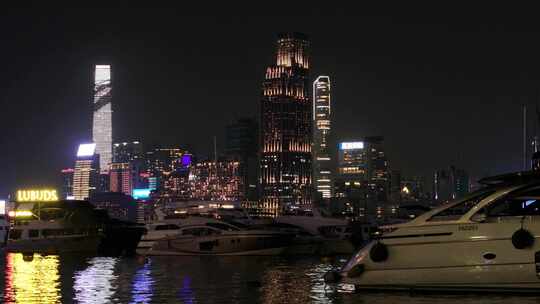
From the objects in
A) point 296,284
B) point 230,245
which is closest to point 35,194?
point 230,245

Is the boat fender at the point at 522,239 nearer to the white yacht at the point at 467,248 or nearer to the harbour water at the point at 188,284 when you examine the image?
the white yacht at the point at 467,248

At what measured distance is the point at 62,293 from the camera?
75.5 feet

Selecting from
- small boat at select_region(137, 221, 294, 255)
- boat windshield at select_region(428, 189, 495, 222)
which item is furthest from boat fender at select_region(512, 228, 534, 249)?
small boat at select_region(137, 221, 294, 255)

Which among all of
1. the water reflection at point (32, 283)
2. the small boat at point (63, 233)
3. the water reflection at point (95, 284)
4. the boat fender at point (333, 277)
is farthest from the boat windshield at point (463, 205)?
the small boat at point (63, 233)

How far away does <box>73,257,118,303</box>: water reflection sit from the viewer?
857 inches

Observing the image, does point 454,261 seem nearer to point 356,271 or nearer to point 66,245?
point 356,271

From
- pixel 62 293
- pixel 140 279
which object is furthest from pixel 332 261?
pixel 62 293

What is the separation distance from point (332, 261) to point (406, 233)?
17894 mm

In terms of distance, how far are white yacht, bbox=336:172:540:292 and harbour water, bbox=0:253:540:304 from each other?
338 millimetres

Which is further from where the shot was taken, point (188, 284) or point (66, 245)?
point (66, 245)

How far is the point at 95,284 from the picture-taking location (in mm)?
25844

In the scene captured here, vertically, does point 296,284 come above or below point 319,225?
below

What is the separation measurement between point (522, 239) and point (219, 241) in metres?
25.0

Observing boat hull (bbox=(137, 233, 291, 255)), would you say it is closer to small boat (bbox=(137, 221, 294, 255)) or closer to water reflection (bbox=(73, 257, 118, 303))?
small boat (bbox=(137, 221, 294, 255))
